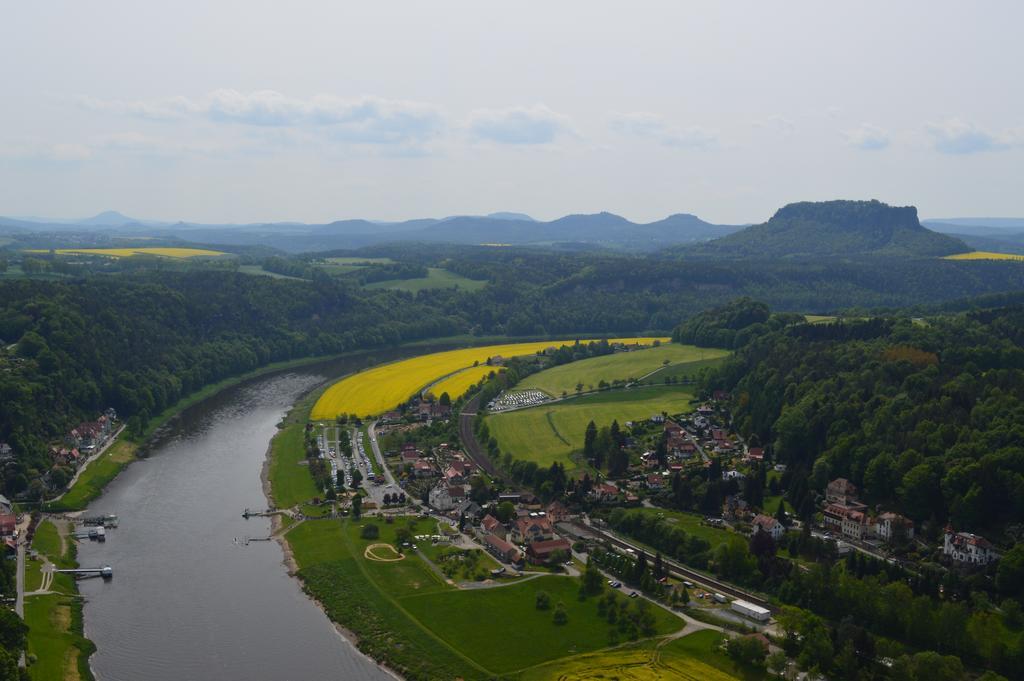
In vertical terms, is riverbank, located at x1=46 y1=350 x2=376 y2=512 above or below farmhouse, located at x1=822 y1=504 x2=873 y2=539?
below

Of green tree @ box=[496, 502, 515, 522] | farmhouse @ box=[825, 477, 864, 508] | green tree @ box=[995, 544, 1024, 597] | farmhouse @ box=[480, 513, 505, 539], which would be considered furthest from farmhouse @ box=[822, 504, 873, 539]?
farmhouse @ box=[480, 513, 505, 539]

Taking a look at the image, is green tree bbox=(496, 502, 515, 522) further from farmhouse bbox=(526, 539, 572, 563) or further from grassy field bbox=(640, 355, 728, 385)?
grassy field bbox=(640, 355, 728, 385)

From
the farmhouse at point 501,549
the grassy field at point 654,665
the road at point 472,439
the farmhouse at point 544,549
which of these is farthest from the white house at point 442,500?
the grassy field at point 654,665

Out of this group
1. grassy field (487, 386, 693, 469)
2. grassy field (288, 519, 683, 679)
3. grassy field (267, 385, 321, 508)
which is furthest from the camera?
grassy field (487, 386, 693, 469)

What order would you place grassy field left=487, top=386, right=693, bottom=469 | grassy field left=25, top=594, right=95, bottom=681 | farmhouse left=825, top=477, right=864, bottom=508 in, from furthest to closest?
grassy field left=487, top=386, right=693, bottom=469
farmhouse left=825, top=477, right=864, bottom=508
grassy field left=25, top=594, right=95, bottom=681

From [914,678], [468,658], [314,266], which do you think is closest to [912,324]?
[914,678]

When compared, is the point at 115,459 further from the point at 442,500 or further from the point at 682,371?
the point at 682,371

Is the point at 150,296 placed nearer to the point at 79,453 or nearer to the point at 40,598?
the point at 79,453
